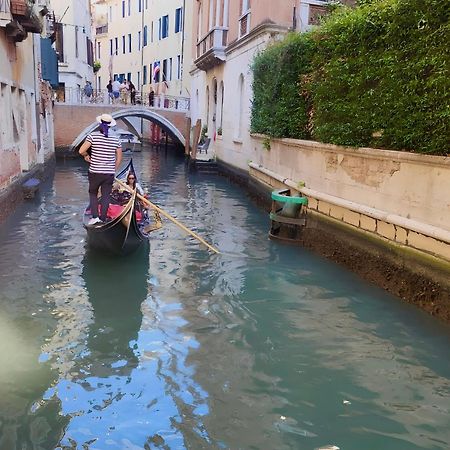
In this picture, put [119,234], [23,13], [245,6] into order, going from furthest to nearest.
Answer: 1. [245,6]
2. [23,13]
3. [119,234]

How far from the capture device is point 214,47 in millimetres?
14383

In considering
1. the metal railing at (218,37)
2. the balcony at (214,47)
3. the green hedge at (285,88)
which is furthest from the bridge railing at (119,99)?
the green hedge at (285,88)

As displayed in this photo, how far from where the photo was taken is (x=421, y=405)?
122 inches

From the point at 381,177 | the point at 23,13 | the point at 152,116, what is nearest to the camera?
the point at 381,177

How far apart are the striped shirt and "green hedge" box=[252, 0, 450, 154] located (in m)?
2.47

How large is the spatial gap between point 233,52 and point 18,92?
6.19 meters

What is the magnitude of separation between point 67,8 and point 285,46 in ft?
59.1

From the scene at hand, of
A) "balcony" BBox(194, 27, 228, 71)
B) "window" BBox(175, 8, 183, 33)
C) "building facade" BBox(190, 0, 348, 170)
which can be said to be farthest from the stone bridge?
"window" BBox(175, 8, 183, 33)

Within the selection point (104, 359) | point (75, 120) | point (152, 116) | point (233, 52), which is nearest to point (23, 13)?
point (104, 359)

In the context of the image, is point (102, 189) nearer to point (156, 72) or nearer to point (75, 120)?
point (75, 120)

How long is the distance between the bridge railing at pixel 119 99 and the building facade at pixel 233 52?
2910 mm

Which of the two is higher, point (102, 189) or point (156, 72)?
point (156, 72)

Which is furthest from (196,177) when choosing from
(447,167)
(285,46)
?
(447,167)

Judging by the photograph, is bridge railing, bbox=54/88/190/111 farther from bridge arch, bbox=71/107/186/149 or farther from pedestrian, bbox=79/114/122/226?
pedestrian, bbox=79/114/122/226
